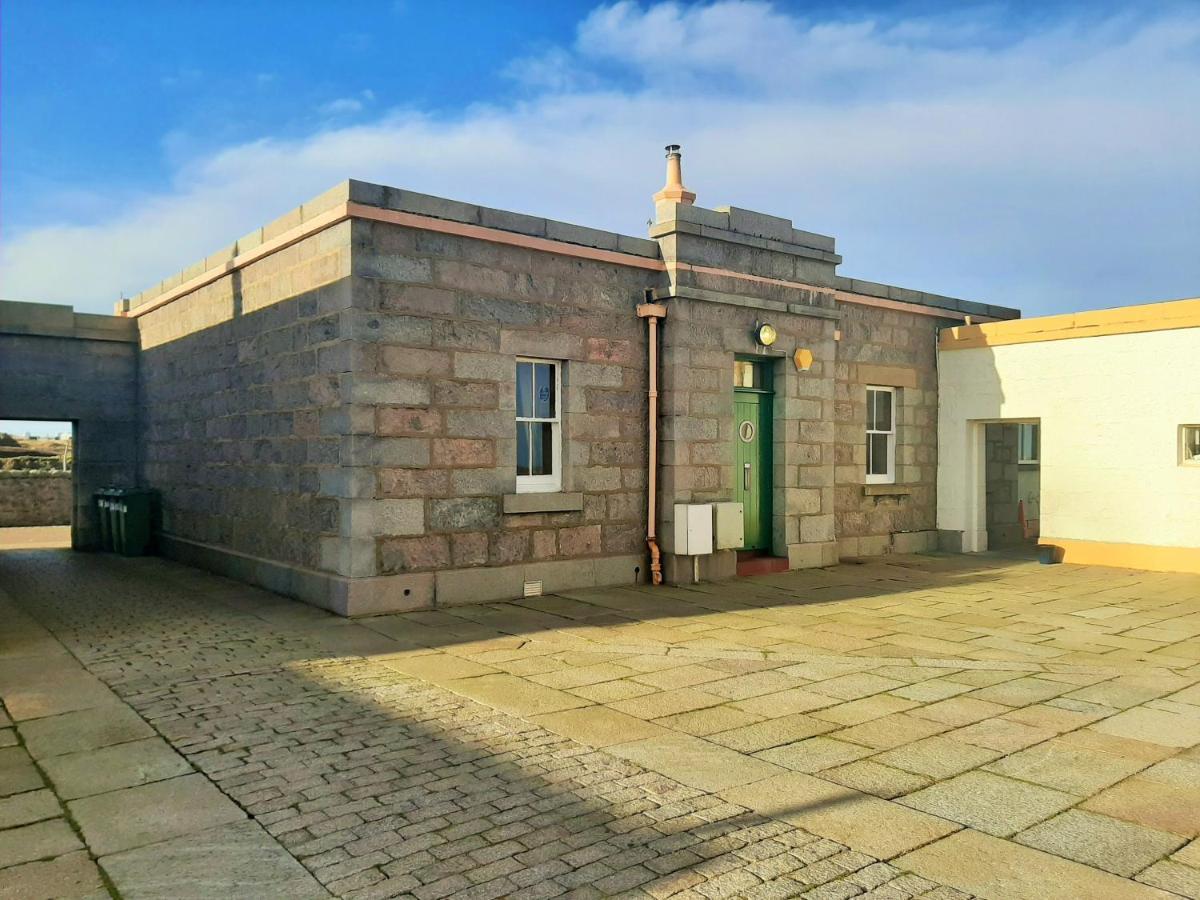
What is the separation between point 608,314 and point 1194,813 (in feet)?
26.1

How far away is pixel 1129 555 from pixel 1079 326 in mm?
3355

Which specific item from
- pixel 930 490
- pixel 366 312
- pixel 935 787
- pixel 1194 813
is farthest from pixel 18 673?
pixel 930 490

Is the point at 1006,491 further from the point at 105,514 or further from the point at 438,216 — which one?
the point at 105,514

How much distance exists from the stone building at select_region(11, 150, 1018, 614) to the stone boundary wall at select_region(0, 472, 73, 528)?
26.6 feet

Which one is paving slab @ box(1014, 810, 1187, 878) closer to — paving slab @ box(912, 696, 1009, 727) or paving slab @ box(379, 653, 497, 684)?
paving slab @ box(912, 696, 1009, 727)

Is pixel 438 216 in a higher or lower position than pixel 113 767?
higher

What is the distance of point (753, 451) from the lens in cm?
1239

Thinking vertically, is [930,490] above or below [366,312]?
below

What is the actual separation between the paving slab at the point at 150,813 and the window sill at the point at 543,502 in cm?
547

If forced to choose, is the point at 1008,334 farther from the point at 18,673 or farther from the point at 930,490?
the point at 18,673

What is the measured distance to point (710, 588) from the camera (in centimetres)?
1095

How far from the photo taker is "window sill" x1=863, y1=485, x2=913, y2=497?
14.1 meters

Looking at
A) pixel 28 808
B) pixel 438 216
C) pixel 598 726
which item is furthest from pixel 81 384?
pixel 598 726

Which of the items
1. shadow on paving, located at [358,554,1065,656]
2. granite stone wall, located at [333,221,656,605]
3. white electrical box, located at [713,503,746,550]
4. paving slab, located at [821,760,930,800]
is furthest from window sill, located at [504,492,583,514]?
paving slab, located at [821,760,930,800]
